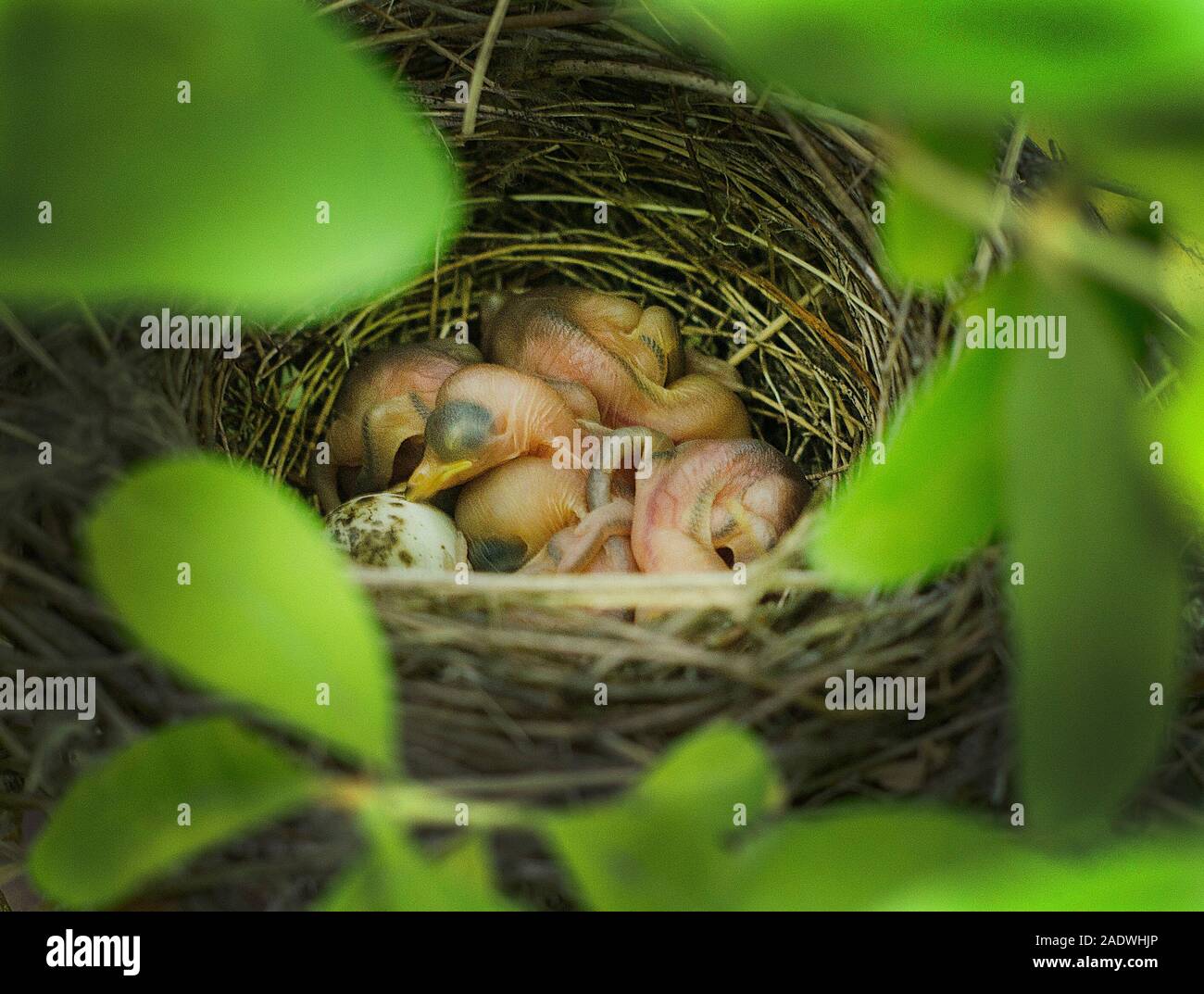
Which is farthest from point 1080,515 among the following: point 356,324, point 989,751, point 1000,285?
point 356,324

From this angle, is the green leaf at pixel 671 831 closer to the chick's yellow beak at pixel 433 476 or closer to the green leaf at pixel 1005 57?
the green leaf at pixel 1005 57

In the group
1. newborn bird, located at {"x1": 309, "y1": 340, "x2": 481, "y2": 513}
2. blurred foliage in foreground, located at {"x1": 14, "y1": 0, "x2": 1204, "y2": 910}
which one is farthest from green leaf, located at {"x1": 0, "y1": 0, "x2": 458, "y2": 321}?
newborn bird, located at {"x1": 309, "y1": 340, "x2": 481, "y2": 513}

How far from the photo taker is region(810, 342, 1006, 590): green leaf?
0.34m

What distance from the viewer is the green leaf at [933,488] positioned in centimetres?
34

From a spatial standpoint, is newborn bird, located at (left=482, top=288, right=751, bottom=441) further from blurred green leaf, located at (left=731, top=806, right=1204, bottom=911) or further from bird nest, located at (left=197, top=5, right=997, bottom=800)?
blurred green leaf, located at (left=731, top=806, right=1204, bottom=911)

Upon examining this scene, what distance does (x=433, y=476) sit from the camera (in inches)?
33.2

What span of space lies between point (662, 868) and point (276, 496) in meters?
0.18

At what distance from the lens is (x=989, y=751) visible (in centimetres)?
46

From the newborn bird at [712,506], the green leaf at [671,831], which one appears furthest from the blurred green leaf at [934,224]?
the newborn bird at [712,506]

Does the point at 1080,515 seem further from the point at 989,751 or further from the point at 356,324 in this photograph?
the point at 356,324

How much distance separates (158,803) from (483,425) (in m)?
0.52

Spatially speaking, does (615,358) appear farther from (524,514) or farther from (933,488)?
(933,488)
